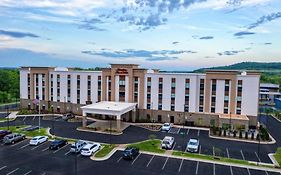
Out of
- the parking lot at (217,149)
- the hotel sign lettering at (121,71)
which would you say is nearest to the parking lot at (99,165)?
the parking lot at (217,149)

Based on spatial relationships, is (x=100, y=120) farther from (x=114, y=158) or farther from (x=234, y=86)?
(x=234, y=86)

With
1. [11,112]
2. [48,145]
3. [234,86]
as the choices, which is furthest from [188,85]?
[11,112]

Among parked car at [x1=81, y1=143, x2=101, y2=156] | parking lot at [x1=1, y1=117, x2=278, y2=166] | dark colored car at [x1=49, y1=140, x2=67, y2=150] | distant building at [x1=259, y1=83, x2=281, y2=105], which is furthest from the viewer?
distant building at [x1=259, y1=83, x2=281, y2=105]

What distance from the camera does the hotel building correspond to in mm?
59250

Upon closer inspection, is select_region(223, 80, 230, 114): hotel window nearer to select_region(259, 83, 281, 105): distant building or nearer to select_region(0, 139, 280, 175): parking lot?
select_region(0, 139, 280, 175): parking lot

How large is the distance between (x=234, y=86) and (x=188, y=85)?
1102 cm

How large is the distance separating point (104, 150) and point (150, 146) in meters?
8.44

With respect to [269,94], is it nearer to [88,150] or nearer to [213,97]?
[213,97]

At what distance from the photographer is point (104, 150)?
42.4 meters

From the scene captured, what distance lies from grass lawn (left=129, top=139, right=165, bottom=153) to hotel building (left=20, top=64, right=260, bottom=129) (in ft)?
58.6

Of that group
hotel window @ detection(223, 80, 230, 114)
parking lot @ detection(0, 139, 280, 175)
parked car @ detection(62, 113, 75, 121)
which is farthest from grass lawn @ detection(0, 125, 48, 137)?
hotel window @ detection(223, 80, 230, 114)

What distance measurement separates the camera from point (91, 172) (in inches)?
1328

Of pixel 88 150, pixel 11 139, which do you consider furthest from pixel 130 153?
pixel 11 139

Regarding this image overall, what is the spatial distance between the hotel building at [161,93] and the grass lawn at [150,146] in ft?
58.6
